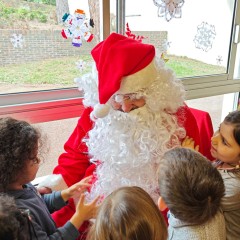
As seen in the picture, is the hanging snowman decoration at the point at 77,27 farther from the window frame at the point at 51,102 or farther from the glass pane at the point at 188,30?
the glass pane at the point at 188,30

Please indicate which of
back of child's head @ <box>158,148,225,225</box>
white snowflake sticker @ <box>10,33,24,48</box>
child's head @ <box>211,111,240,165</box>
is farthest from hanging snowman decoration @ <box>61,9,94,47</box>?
back of child's head @ <box>158,148,225,225</box>

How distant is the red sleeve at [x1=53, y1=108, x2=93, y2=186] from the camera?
1.44 m

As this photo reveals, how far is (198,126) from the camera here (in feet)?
5.30

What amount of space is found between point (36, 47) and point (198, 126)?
39.8 inches

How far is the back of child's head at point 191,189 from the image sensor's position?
88 cm

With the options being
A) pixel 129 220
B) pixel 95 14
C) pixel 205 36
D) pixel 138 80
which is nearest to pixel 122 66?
pixel 138 80

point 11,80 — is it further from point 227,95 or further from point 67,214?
Answer: point 227,95

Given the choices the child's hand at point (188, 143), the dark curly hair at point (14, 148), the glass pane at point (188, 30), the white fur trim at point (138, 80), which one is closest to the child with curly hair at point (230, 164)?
the child's hand at point (188, 143)

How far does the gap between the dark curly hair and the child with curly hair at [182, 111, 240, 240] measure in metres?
0.68

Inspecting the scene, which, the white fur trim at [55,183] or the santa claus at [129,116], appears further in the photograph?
the white fur trim at [55,183]

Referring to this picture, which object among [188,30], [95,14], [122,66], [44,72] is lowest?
[44,72]

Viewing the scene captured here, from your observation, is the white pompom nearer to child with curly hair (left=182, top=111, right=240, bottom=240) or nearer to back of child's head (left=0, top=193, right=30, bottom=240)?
child with curly hair (left=182, top=111, right=240, bottom=240)

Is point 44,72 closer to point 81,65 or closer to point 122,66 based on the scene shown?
point 81,65

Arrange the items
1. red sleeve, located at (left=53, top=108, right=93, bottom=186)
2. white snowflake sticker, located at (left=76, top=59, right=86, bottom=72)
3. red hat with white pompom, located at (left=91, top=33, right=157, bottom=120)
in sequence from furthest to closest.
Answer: white snowflake sticker, located at (left=76, top=59, right=86, bottom=72)
red sleeve, located at (left=53, top=108, right=93, bottom=186)
red hat with white pompom, located at (left=91, top=33, right=157, bottom=120)
